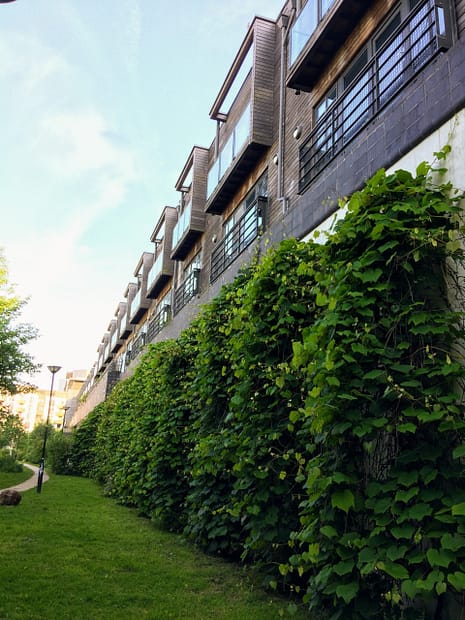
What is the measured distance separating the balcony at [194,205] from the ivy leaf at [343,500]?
47.2ft

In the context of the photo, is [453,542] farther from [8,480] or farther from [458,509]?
[8,480]

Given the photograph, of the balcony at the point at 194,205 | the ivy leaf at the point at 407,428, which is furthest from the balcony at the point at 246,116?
the ivy leaf at the point at 407,428

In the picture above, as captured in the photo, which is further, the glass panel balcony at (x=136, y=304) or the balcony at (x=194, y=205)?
the glass panel balcony at (x=136, y=304)

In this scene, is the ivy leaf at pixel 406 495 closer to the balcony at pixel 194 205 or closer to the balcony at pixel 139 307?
the balcony at pixel 194 205

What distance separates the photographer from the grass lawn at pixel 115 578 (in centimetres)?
472

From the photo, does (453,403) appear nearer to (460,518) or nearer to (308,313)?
(460,518)

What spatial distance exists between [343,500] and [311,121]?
27.3ft

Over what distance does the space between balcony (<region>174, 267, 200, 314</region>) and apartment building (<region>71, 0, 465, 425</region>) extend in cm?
5

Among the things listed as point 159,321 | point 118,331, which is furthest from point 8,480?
point 118,331

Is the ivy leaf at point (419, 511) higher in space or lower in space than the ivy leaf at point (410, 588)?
higher

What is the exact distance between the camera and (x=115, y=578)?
5793 millimetres

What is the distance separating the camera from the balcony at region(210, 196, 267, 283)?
1172cm

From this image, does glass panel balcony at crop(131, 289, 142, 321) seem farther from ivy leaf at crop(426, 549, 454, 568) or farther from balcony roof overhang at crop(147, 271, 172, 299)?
ivy leaf at crop(426, 549, 454, 568)

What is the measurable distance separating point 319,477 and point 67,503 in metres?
10.6
